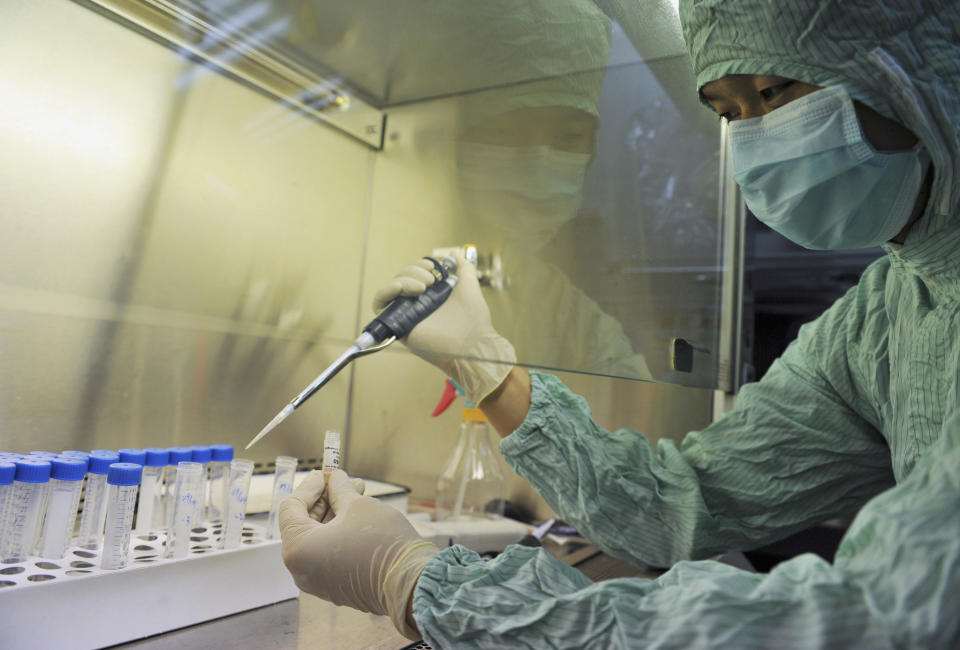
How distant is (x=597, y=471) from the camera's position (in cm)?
107

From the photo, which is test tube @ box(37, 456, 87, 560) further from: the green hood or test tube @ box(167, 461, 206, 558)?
the green hood

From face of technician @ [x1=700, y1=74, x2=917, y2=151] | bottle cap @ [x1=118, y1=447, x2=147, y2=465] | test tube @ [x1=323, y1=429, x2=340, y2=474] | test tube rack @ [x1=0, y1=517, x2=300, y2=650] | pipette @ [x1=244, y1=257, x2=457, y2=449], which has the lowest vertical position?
test tube rack @ [x1=0, y1=517, x2=300, y2=650]

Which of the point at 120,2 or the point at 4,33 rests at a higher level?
the point at 120,2

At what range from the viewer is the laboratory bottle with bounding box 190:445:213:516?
972 millimetres

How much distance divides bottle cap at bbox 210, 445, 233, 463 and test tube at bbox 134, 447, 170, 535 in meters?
0.07

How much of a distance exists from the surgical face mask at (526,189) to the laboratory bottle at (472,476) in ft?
1.77

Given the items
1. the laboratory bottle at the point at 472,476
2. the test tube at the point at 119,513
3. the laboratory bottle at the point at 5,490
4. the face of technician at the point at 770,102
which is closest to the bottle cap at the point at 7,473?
the laboratory bottle at the point at 5,490

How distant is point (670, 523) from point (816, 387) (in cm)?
33

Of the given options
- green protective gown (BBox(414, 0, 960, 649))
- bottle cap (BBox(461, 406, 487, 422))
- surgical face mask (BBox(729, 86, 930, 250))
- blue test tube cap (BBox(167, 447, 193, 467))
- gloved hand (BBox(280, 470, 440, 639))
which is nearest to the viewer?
green protective gown (BBox(414, 0, 960, 649))

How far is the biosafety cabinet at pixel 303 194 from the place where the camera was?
3.27ft

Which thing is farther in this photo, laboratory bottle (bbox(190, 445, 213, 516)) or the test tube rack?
laboratory bottle (bbox(190, 445, 213, 516))

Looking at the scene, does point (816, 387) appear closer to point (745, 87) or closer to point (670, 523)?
point (670, 523)

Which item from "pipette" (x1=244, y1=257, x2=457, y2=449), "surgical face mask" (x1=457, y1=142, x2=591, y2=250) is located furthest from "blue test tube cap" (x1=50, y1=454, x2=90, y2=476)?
"surgical face mask" (x1=457, y1=142, x2=591, y2=250)

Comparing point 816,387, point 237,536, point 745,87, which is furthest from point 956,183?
point 237,536
